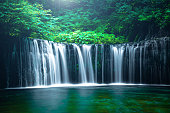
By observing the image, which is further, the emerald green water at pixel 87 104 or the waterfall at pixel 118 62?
the waterfall at pixel 118 62

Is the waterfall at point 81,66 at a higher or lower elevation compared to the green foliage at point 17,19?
lower

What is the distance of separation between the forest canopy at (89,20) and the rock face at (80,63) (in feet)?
6.02

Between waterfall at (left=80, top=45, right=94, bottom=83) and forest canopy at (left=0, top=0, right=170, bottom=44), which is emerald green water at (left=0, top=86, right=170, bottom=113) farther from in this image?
waterfall at (left=80, top=45, right=94, bottom=83)

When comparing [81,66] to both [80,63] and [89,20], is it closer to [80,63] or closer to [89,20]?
[80,63]

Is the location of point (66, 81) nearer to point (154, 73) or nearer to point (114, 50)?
point (114, 50)

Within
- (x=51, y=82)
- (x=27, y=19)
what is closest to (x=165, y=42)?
(x=51, y=82)

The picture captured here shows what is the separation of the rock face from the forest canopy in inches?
72.2

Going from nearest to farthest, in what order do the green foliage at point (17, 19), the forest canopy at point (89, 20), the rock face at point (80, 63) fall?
1. the rock face at point (80, 63)
2. the green foliage at point (17, 19)
3. the forest canopy at point (89, 20)

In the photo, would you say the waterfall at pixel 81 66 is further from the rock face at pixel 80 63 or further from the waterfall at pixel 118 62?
the waterfall at pixel 118 62

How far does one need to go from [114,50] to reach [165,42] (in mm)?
3954

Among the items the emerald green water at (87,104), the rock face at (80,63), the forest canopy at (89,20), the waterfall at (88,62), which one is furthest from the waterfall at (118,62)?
the emerald green water at (87,104)

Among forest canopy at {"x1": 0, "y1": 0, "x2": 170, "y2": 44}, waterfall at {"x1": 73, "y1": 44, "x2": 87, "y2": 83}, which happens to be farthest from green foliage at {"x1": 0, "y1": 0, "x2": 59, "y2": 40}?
waterfall at {"x1": 73, "y1": 44, "x2": 87, "y2": 83}

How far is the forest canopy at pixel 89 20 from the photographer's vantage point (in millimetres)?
14898

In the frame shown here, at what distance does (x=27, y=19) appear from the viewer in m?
15.5
